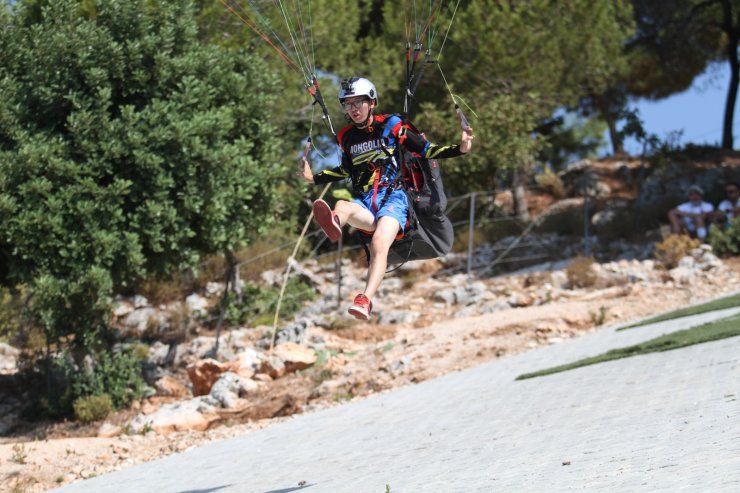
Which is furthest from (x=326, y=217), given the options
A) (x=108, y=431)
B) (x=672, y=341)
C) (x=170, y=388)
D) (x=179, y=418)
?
(x=170, y=388)

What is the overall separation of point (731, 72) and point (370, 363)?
16.9 meters

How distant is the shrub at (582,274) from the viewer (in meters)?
18.0

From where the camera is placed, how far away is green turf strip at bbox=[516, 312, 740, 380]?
1030 centimetres

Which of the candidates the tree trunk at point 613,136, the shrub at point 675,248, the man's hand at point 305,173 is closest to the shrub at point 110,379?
the man's hand at point 305,173

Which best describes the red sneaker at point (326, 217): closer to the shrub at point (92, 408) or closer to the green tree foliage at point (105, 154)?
the green tree foliage at point (105, 154)

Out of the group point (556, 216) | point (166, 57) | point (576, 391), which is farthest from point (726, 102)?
point (576, 391)

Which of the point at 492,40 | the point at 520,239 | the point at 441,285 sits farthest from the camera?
the point at 492,40

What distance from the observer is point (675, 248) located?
58.8 feet

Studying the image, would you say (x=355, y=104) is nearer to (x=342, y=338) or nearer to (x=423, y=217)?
(x=423, y=217)

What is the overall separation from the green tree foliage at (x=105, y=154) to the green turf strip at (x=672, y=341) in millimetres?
5437

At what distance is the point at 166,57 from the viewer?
13.8 metres

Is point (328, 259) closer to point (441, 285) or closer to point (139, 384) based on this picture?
point (441, 285)

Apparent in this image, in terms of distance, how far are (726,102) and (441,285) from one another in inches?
487

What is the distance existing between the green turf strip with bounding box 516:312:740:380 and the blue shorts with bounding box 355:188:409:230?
4346 mm
